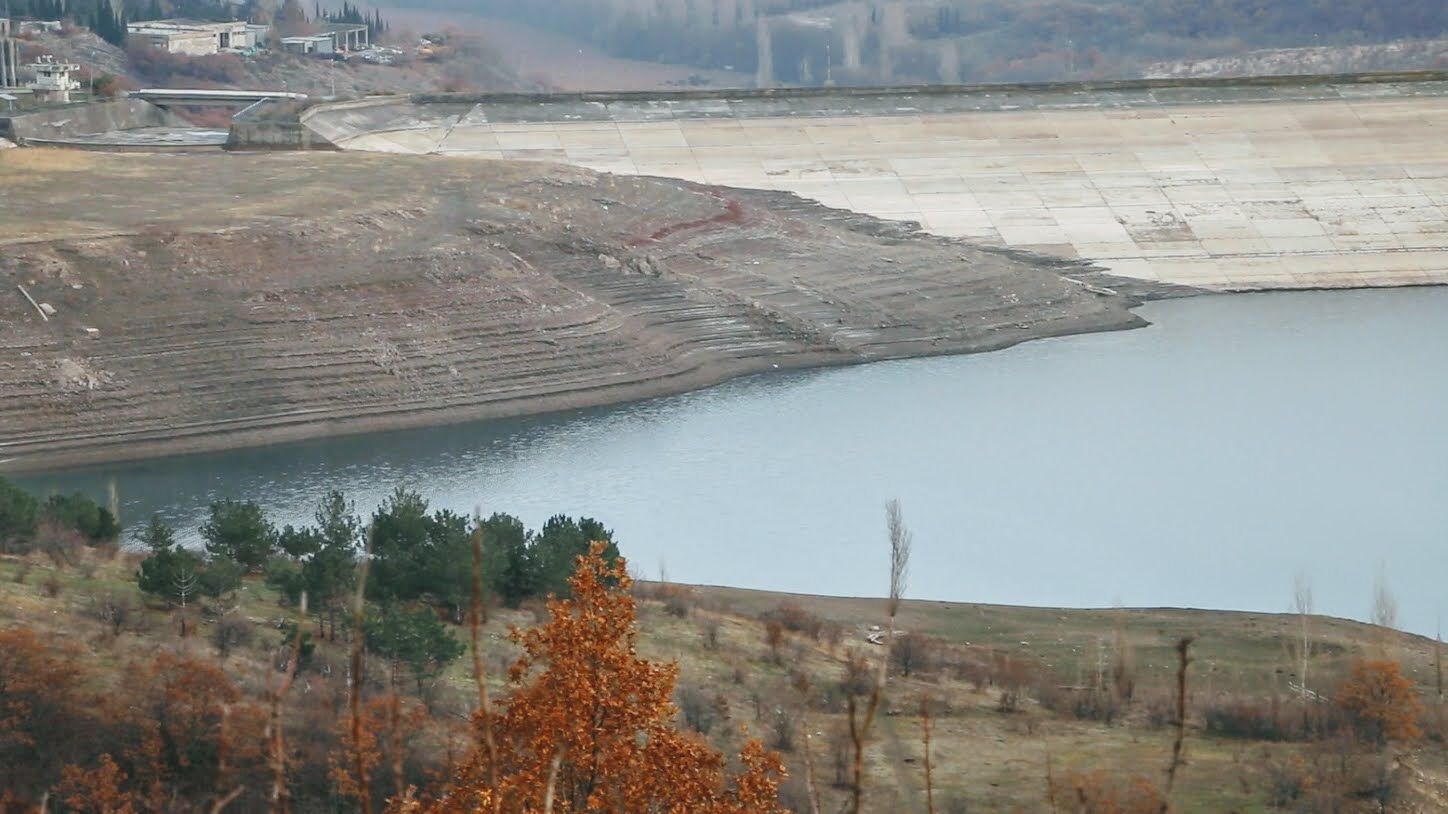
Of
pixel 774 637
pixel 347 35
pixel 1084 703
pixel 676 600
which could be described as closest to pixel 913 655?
pixel 774 637

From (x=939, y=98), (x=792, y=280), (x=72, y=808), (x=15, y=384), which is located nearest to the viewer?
(x=72, y=808)

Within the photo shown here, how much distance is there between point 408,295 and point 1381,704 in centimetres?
1579

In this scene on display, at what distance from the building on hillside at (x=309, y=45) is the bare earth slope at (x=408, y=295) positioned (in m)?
25.8

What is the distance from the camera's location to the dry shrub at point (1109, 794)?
1001cm

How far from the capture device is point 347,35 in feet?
195

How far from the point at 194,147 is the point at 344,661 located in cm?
2217

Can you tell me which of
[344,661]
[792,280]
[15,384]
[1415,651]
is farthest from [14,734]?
[792,280]

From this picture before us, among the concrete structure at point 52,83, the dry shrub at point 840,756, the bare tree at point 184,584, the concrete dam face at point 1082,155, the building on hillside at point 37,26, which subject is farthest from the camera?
the building on hillside at point 37,26

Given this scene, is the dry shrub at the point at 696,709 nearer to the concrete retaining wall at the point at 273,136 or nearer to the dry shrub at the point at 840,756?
the dry shrub at the point at 840,756

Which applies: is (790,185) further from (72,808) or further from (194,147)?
(72,808)

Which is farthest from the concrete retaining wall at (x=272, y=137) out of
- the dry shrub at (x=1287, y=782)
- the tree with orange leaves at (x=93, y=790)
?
the tree with orange leaves at (x=93, y=790)

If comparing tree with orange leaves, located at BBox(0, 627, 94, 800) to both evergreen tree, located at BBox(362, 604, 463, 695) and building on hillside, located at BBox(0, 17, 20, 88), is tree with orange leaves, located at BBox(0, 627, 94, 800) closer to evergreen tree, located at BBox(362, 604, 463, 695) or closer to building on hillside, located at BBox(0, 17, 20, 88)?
evergreen tree, located at BBox(362, 604, 463, 695)

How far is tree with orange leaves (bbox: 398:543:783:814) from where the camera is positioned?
21.9 ft

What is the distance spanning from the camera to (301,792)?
10.2 meters
